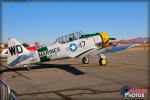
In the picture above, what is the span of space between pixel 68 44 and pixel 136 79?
7405mm

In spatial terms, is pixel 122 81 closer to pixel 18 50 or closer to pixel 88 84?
pixel 88 84

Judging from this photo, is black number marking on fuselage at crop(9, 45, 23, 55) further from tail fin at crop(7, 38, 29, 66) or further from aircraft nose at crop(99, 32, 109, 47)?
aircraft nose at crop(99, 32, 109, 47)

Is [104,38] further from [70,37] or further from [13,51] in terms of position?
[13,51]

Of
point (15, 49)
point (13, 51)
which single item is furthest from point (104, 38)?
point (13, 51)

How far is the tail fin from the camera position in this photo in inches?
655

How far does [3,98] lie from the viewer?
737cm

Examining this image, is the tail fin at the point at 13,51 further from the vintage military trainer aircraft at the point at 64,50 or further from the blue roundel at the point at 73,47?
the blue roundel at the point at 73,47

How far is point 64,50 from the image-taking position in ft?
59.5

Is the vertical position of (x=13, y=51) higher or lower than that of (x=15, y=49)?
lower

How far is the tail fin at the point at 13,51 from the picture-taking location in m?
16.6

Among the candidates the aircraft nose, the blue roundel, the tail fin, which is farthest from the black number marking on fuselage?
the aircraft nose

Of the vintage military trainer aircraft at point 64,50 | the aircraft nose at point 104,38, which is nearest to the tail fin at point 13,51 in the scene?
the vintage military trainer aircraft at point 64,50

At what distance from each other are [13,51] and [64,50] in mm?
3442

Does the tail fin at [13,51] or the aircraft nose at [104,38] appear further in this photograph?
the aircraft nose at [104,38]
